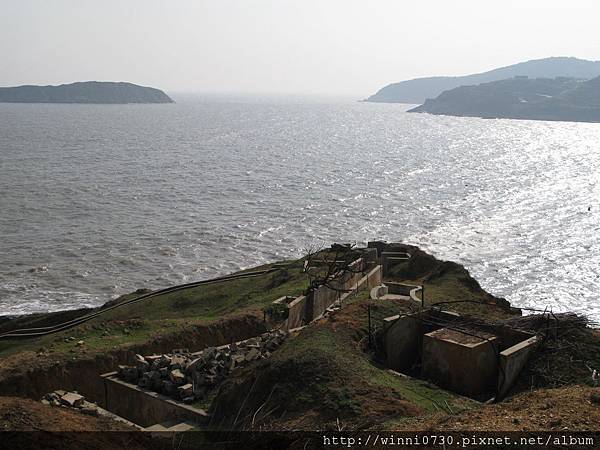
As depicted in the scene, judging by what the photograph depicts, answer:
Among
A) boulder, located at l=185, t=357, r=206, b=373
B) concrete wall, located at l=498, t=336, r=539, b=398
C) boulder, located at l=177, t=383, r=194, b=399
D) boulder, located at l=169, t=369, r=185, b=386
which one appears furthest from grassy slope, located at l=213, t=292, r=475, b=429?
concrete wall, located at l=498, t=336, r=539, b=398

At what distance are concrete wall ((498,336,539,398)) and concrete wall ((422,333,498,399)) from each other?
1.41ft

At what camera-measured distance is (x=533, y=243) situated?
51562mm

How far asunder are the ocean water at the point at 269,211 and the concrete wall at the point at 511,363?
2247cm

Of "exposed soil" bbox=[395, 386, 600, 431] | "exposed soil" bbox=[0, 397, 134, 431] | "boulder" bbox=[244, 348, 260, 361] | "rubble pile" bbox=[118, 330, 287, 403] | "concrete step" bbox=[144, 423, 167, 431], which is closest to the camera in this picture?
"exposed soil" bbox=[395, 386, 600, 431]

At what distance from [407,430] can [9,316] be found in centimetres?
2816

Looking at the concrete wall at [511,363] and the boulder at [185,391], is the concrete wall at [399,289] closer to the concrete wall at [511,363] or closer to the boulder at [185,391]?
the concrete wall at [511,363]

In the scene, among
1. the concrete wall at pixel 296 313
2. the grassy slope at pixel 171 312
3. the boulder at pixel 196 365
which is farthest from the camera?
the concrete wall at pixel 296 313

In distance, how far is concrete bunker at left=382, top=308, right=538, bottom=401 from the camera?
1733 cm

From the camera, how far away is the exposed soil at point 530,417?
11005mm

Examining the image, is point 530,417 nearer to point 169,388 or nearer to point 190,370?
point 190,370

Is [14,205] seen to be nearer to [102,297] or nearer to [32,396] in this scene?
[102,297]

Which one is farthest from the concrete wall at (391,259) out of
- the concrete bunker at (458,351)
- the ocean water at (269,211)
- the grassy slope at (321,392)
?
the grassy slope at (321,392)

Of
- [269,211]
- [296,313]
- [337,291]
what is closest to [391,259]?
[337,291]

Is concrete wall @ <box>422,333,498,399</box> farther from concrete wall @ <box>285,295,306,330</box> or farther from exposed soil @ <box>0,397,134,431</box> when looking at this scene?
exposed soil @ <box>0,397,134,431</box>
